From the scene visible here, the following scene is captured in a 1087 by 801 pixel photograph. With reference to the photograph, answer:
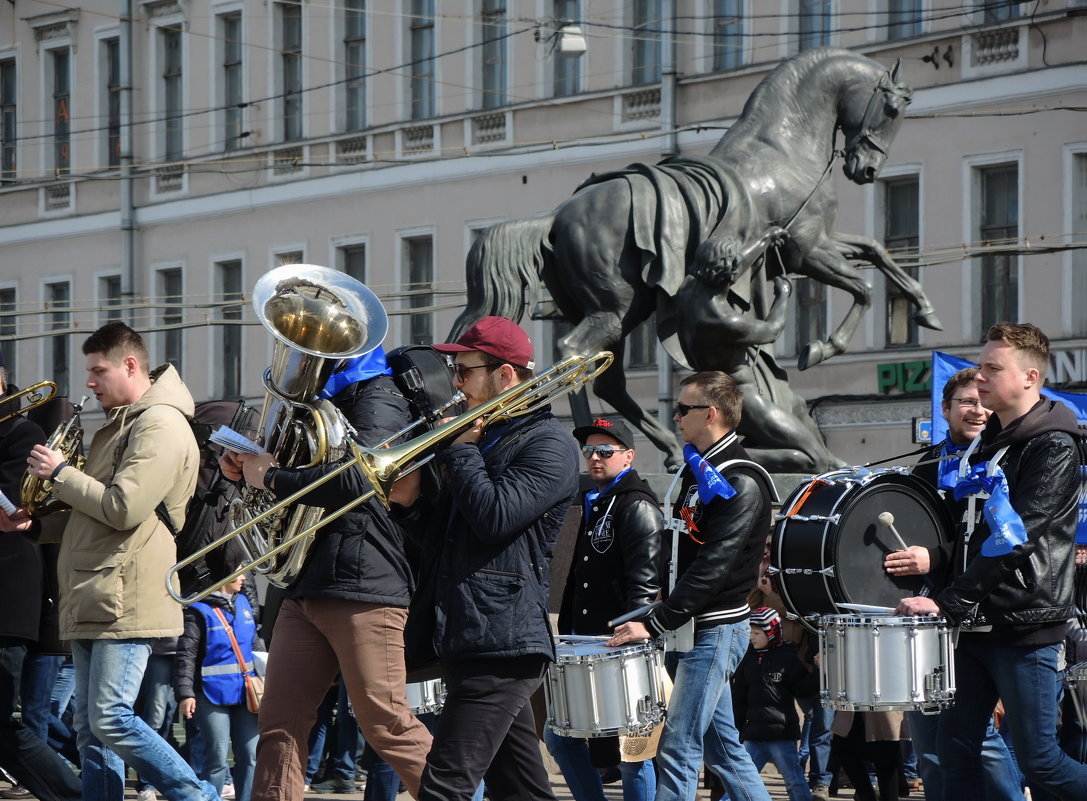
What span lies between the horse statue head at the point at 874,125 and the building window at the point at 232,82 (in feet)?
94.5

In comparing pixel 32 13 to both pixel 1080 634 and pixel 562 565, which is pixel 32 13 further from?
pixel 1080 634

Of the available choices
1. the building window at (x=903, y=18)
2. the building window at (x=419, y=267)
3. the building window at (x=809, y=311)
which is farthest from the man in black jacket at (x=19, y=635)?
the building window at (x=419, y=267)

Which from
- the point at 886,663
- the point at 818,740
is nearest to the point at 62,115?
the point at 818,740

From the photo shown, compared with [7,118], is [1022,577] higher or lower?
lower

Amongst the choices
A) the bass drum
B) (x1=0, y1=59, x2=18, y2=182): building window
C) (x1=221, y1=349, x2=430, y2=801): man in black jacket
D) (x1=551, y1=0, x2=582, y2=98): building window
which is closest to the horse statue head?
the bass drum

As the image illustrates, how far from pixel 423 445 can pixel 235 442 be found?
787 mm

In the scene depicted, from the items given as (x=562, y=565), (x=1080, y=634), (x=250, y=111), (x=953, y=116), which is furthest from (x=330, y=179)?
(x=1080, y=634)

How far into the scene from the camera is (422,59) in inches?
1510

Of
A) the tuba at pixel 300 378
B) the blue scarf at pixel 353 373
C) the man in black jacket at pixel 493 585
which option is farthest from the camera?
the blue scarf at pixel 353 373

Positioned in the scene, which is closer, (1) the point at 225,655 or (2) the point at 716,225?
(1) the point at 225,655

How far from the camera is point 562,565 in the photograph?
12.1m

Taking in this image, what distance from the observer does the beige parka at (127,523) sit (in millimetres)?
7820

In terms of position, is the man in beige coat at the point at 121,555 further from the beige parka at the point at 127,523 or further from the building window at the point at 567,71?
the building window at the point at 567,71

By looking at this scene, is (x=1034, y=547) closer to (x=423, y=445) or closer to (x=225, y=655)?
Result: (x=423, y=445)
